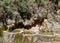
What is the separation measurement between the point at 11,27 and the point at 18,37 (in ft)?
4.33

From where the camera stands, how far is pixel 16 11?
25.7 feet

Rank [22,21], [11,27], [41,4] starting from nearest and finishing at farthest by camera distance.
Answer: [11,27], [22,21], [41,4]

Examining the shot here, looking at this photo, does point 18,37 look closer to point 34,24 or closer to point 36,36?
point 36,36

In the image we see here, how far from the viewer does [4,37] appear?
6223 mm

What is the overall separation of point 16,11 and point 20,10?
0.27 metres

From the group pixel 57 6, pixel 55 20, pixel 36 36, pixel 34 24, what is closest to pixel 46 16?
pixel 55 20

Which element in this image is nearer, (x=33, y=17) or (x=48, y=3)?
(x=33, y=17)

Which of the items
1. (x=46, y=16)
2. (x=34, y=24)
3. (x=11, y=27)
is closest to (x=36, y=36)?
(x=11, y=27)

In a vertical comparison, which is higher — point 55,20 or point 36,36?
point 36,36

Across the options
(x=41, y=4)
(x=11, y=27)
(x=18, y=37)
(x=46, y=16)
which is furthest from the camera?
(x=41, y=4)

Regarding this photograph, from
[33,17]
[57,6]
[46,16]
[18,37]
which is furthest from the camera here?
[57,6]

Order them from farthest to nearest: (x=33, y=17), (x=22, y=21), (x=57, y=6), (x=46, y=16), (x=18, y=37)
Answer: (x=57, y=6), (x=46, y=16), (x=33, y=17), (x=22, y=21), (x=18, y=37)

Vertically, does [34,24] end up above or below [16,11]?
below

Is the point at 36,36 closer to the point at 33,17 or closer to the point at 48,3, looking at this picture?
the point at 33,17
